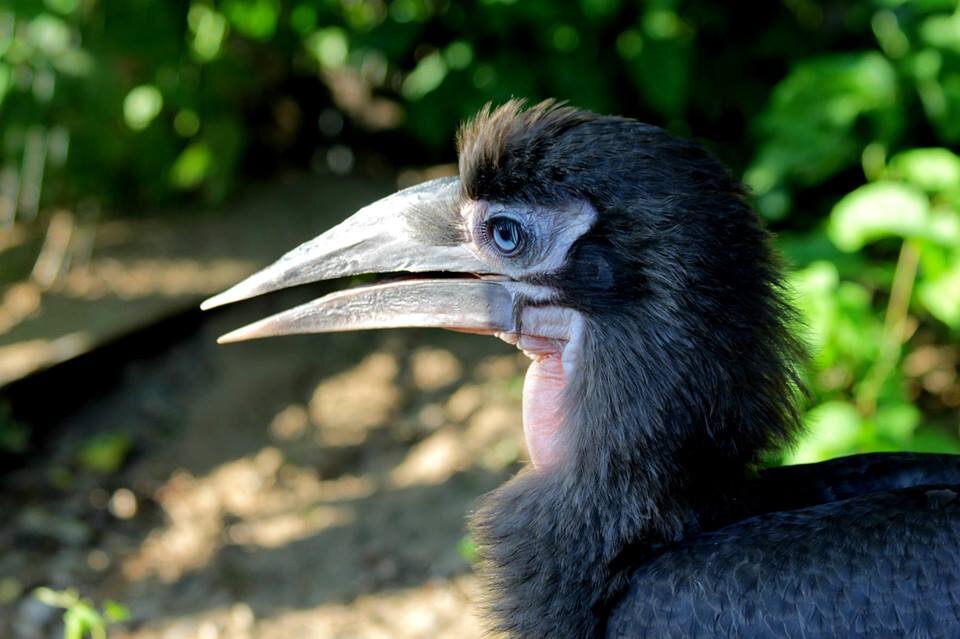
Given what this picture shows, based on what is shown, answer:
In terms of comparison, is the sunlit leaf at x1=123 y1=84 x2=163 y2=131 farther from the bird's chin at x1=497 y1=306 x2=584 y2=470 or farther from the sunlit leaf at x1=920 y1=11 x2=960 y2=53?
the bird's chin at x1=497 y1=306 x2=584 y2=470

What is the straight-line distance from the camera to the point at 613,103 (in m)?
5.40

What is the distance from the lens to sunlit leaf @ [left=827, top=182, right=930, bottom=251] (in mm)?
3662

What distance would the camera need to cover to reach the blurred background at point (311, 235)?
3941 mm

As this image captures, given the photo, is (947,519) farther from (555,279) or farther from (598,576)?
(555,279)

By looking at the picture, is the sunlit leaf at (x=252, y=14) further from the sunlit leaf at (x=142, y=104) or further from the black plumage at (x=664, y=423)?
the black plumage at (x=664, y=423)

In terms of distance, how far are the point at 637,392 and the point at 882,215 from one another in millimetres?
1671

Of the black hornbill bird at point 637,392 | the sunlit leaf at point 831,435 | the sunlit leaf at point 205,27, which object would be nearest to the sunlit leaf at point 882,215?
the sunlit leaf at point 831,435

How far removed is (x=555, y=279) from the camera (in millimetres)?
2480

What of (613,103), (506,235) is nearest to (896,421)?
(506,235)

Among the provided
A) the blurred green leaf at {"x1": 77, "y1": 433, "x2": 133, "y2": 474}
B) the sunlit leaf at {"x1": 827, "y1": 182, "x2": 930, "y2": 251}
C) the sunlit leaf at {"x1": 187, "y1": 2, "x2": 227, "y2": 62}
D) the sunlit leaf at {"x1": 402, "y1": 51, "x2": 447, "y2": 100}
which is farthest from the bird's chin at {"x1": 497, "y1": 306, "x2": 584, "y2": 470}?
the sunlit leaf at {"x1": 187, "y1": 2, "x2": 227, "y2": 62}

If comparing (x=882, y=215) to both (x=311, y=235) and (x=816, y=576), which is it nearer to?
(x=816, y=576)

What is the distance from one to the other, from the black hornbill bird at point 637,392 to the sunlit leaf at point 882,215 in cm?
124

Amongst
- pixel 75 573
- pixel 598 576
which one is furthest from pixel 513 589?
pixel 75 573

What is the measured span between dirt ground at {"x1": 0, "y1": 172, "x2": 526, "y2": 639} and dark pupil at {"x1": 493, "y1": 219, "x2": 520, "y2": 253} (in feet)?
4.44
